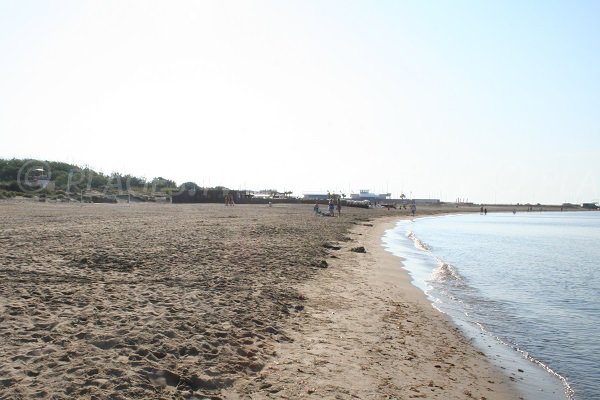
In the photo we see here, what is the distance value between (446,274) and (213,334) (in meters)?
12.7

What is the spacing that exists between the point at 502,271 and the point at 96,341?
667 inches

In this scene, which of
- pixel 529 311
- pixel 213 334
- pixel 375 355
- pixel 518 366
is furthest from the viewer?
pixel 529 311

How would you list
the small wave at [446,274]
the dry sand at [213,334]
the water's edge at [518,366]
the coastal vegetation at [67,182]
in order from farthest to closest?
the coastal vegetation at [67,182]
the small wave at [446,274]
the water's edge at [518,366]
the dry sand at [213,334]

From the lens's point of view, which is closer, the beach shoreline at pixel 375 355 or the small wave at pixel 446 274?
the beach shoreline at pixel 375 355

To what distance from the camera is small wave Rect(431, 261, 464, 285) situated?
16.4m

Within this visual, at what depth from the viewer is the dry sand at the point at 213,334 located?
5.22 m

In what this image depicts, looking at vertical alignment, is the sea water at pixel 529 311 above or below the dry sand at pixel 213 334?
below

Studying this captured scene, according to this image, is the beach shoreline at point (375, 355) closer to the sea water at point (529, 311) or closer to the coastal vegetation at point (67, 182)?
the sea water at point (529, 311)

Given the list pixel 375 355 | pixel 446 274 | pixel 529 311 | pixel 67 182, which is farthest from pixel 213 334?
pixel 67 182

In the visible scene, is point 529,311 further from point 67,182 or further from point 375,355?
point 67,182

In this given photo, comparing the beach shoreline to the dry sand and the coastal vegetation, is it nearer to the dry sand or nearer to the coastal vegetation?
the dry sand

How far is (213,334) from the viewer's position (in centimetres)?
685

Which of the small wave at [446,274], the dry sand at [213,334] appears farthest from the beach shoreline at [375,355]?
the small wave at [446,274]

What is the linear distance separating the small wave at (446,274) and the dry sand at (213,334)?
3.65 meters
